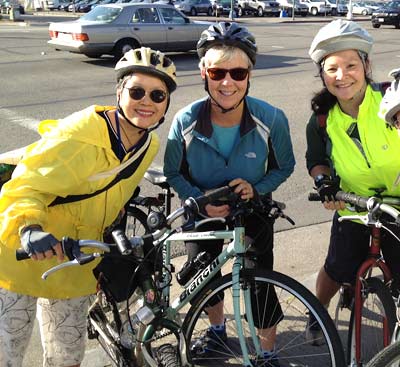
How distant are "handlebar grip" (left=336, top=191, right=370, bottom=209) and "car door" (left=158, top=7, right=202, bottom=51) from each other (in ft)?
42.5

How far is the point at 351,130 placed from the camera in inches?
108

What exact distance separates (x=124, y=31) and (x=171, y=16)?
1.87 m

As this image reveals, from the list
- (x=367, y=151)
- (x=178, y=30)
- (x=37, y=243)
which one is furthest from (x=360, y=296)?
(x=178, y=30)

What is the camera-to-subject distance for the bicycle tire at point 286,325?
8.09ft

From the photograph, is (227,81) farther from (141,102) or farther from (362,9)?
(362,9)

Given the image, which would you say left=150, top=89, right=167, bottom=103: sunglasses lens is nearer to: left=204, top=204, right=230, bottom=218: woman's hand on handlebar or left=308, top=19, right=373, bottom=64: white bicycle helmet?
left=204, top=204, right=230, bottom=218: woman's hand on handlebar

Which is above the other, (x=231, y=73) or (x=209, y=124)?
(x=231, y=73)

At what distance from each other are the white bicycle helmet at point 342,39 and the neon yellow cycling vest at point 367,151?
0.23 metres

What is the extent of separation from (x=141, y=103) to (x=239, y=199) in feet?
2.18

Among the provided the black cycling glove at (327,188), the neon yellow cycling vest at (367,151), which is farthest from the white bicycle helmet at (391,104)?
the black cycling glove at (327,188)

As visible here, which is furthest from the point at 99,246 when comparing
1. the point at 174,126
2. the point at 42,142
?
the point at 174,126

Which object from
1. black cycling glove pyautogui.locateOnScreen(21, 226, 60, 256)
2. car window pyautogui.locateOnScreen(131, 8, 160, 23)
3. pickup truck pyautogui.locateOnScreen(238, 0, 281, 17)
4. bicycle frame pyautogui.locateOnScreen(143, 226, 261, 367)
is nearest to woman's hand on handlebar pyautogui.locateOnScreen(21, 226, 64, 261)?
black cycling glove pyautogui.locateOnScreen(21, 226, 60, 256)

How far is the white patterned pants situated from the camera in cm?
245

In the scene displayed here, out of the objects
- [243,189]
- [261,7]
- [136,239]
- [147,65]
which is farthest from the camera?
[261,7]
